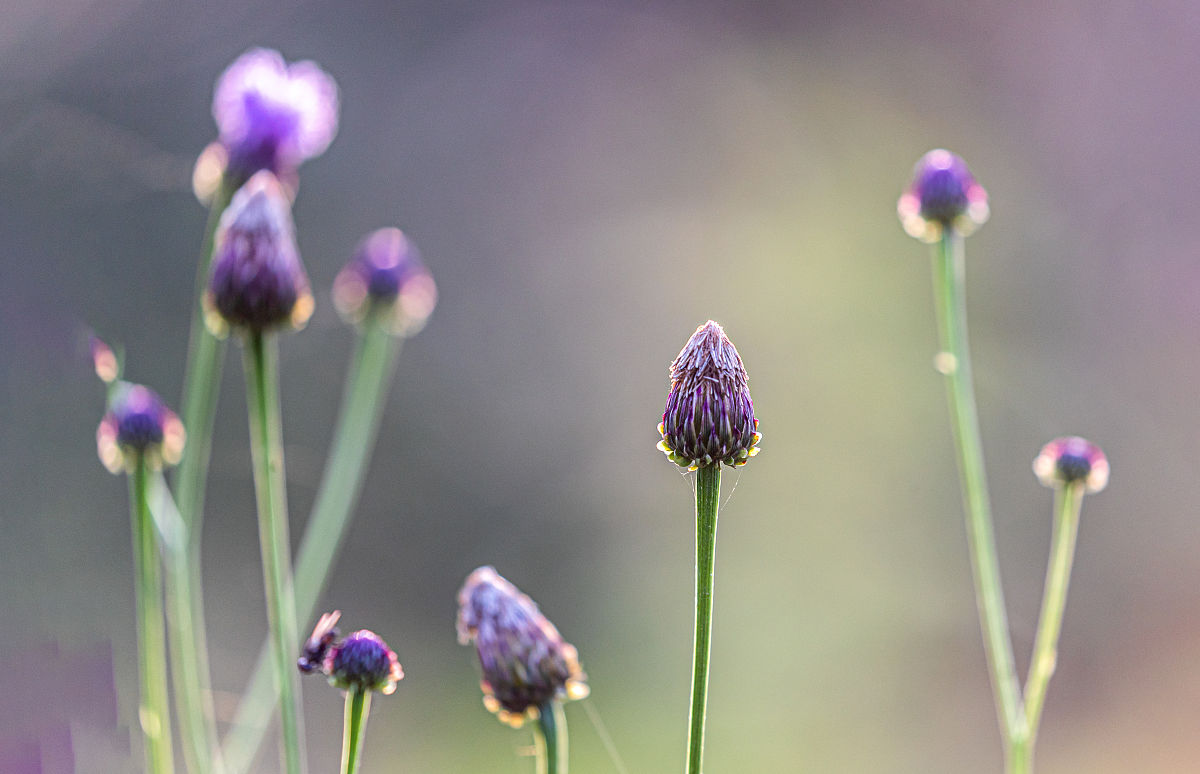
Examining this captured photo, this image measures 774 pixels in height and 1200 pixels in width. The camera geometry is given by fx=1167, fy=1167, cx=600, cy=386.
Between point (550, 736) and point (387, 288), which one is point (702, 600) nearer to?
point (550, 736)

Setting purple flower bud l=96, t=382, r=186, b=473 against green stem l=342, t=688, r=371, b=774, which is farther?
purple flower bud l=96, t=382, r=186, b=473

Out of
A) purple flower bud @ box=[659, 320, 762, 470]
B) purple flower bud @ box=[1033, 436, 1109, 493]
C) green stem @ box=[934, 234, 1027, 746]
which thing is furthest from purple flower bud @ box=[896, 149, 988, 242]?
purple flower bud @ box=[659, 320, 762, 470]

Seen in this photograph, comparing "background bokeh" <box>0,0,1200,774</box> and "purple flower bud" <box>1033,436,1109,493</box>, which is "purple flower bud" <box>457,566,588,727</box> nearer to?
"purple flower bud" <box>1033,436,1109,493</box>

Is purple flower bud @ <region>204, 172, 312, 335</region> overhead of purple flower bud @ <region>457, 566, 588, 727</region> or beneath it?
overhead

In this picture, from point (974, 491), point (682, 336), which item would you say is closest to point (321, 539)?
point (974, 491)

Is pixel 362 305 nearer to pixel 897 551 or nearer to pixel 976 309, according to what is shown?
pixel 897 551

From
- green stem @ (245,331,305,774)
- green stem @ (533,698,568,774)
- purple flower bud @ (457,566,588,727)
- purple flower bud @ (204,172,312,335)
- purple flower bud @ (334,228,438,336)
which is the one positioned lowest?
green stem @ (533,698,568,774)
